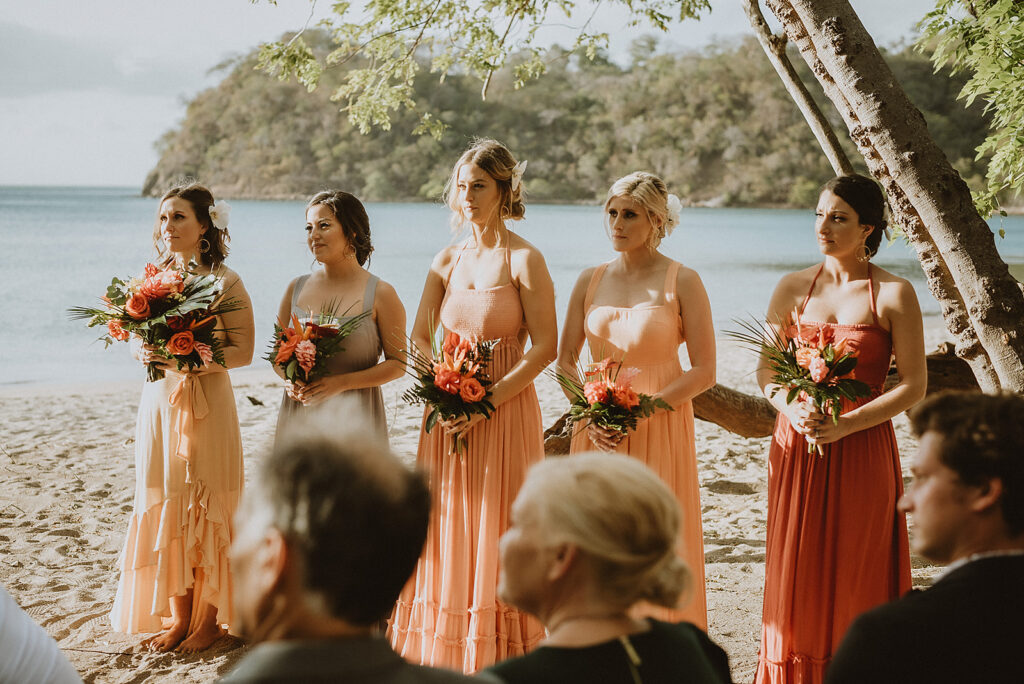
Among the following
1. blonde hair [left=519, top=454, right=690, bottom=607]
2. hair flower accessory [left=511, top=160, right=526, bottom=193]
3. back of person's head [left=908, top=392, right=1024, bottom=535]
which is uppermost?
hair flower accessory [left=511, top=160, right=526, bottom=193]

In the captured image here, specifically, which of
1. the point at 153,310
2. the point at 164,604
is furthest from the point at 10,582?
the point at 153,310

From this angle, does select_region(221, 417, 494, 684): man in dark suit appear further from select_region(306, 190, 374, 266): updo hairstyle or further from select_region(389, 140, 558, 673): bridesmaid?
select_region(306, 190, 374, 266): updo hairstyle

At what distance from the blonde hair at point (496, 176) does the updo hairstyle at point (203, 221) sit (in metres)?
1.26

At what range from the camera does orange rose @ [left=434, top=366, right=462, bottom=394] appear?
4.21m

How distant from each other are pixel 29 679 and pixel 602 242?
187 feet

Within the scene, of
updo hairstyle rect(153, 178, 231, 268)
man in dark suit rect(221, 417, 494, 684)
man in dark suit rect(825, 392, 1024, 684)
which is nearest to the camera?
man in dark suit rect(221, 417, 494, 684)

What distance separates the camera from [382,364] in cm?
468

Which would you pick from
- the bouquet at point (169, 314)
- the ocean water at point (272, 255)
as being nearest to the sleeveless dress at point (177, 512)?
the bouquet at point (169, 314)

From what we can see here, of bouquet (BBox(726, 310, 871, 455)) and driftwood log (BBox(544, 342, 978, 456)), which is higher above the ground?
bouquet (BBox(726, 310, 871, 455))

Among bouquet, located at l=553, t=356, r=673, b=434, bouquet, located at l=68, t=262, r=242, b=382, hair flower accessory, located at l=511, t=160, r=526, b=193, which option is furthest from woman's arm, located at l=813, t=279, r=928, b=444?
bouquet, located at l=68, t=262, r=242, b=382

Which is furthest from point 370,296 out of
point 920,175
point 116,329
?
point 920,175

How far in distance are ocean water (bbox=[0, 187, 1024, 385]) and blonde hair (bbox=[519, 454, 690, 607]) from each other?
14.8 metres

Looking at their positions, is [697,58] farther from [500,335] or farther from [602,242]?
[500,335]

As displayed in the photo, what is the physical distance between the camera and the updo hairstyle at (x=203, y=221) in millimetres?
4875
